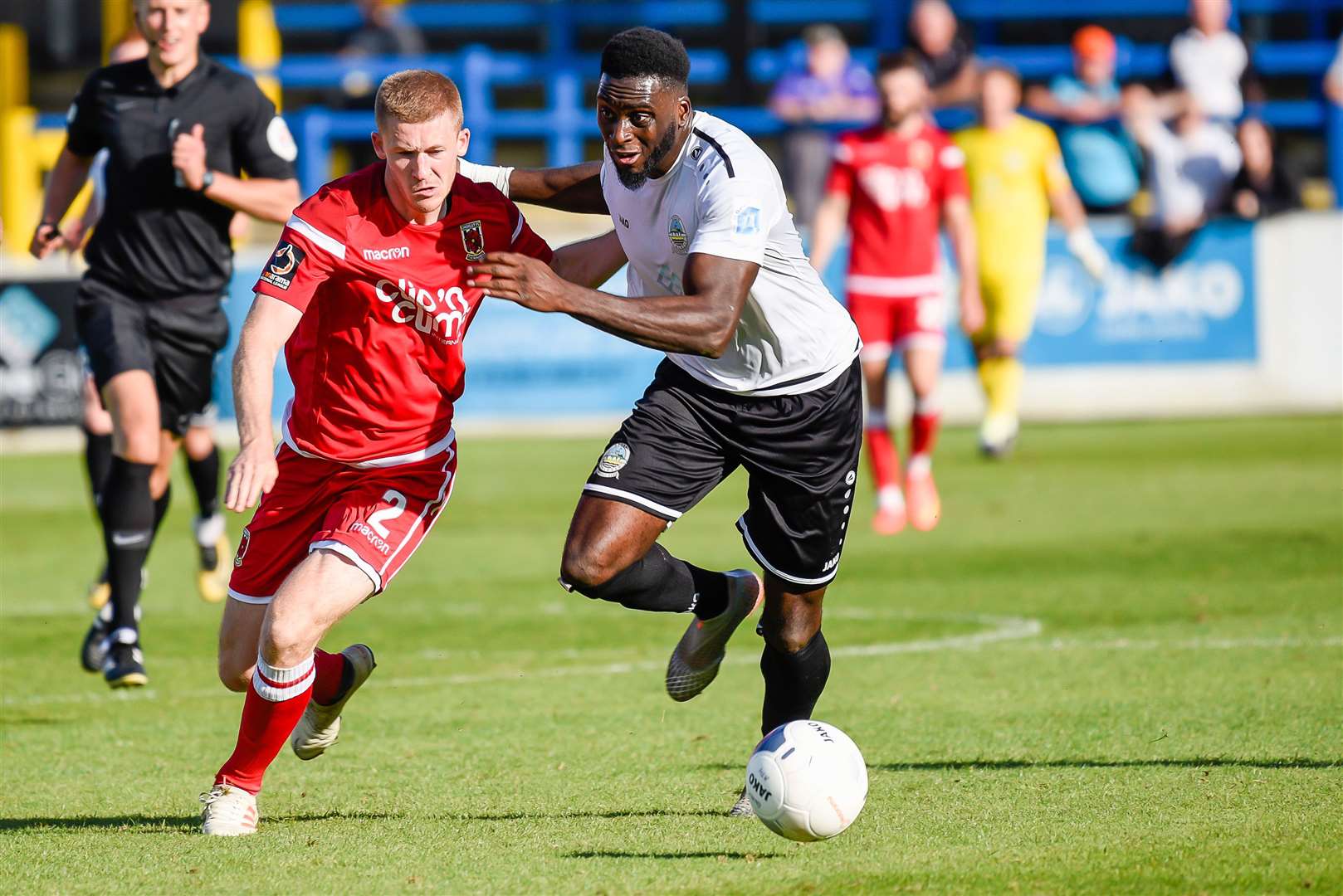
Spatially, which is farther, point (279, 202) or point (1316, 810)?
point (279, 202)

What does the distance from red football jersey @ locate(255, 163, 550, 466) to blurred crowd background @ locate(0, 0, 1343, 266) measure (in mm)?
12372

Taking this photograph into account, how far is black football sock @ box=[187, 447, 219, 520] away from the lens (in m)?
9.28

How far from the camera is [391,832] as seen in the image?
504cm

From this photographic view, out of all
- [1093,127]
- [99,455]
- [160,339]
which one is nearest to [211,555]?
[99,455]

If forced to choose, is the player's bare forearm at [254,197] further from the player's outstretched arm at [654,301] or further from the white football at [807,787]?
the white football at [807,787]

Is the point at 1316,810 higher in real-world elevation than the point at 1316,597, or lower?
higher

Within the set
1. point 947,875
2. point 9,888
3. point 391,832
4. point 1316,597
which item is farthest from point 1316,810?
point 1316,597

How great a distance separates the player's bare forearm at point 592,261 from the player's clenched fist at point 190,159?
Result: 226cm

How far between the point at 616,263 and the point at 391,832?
1829 millimetres

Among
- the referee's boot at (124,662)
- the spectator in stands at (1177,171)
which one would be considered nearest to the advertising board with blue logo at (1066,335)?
the spectator in stands at (1177,171)

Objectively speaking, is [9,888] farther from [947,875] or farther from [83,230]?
[83,230]

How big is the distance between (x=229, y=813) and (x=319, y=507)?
0.91 metres

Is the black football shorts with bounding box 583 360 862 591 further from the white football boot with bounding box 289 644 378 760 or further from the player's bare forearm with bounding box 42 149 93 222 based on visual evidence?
the player's bare forearm with bounding box 42 149 93 222

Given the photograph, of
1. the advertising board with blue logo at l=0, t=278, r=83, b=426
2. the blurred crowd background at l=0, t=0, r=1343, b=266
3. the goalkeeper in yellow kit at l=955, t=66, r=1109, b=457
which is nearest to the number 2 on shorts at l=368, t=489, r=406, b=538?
the goalkeeper in yellow kit at l=955, t=66, r=1109, b=457
